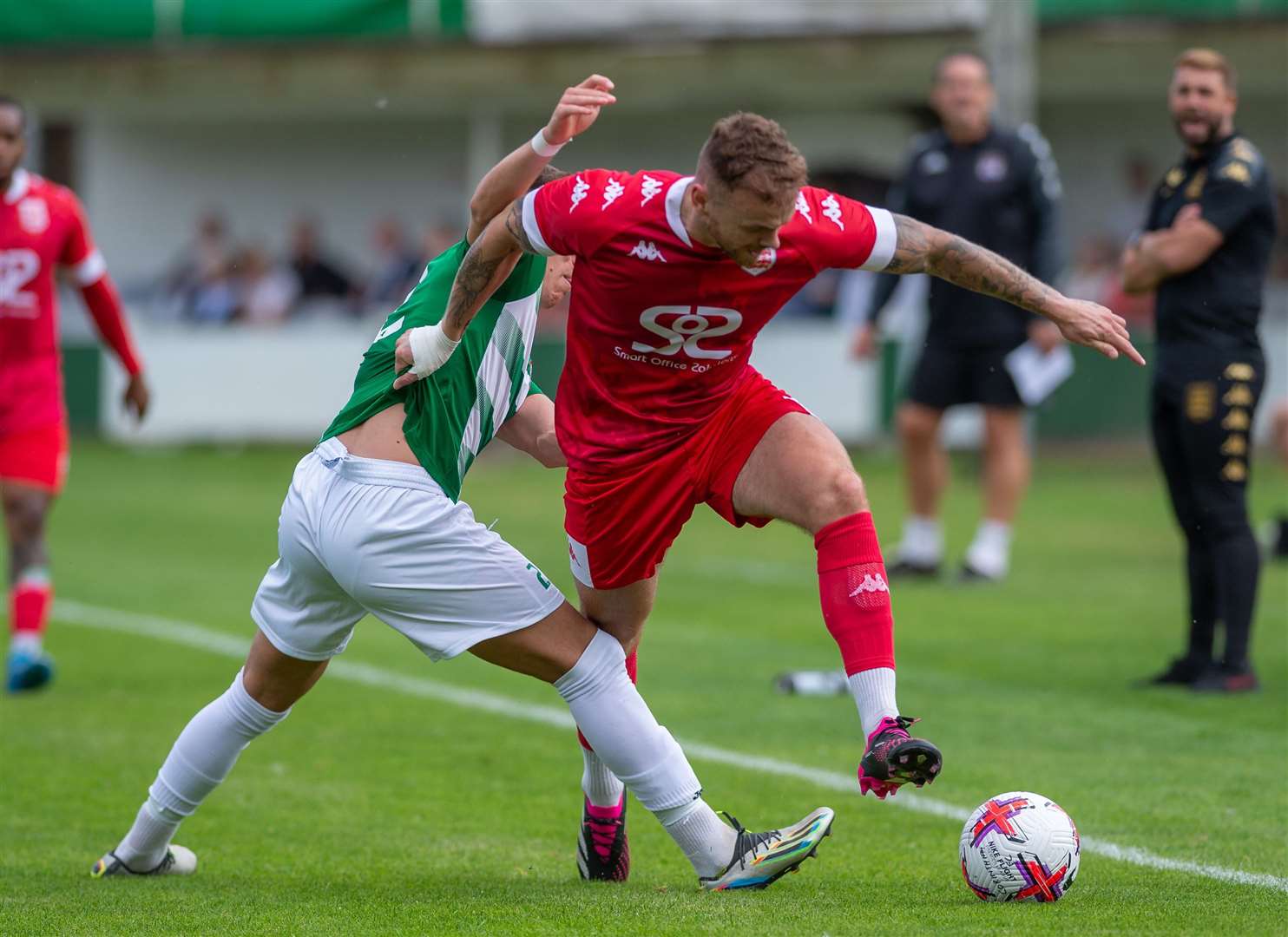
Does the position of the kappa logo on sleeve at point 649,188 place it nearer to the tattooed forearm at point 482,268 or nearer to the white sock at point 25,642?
the tattooed forearm at point 482,268

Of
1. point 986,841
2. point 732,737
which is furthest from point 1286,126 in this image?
point 986,841

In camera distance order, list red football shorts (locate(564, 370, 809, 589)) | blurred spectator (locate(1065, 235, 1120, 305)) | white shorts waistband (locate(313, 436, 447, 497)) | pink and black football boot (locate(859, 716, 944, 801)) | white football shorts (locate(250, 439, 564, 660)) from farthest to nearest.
Answer: blurred spectator (locate(1065, 235, 1120, 305)) → red football shorts (locate(564, 370, 809, 589)) → white shorts waistband (locate(313, 436, 447, 497)) → white football shorts (locate(250, 439, 564, 660)) → pink and black football boot (locate(859, 716, 944, 801))

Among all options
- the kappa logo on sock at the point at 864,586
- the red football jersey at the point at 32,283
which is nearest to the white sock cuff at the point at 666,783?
the kappa logo on sock at the point at 864,586

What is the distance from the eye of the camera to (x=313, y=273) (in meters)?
24.2

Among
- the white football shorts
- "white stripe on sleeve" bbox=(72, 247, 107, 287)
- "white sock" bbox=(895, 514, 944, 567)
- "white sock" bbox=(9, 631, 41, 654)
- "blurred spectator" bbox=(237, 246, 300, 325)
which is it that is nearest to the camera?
the white football shorts

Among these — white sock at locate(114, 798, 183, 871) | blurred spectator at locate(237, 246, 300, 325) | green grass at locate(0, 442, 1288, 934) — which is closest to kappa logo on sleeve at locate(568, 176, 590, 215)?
green grass at locate(0, 442, 1288, 934)

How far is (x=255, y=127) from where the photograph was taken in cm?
2731

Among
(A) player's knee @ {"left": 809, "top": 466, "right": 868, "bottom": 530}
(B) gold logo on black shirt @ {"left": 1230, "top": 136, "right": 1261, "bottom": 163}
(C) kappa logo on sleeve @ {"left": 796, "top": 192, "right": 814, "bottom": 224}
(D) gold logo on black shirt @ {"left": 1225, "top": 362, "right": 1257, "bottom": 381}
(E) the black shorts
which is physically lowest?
(E) the black shorts

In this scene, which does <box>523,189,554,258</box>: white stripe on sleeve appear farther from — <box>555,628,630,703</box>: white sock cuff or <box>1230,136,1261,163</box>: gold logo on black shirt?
<box>1230,136,1261,163</box>: gold logo on black shirt

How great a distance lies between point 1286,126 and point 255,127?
1421 cm

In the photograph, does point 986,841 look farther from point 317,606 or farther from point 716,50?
point 716,50

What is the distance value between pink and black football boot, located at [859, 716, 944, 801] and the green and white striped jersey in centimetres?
130

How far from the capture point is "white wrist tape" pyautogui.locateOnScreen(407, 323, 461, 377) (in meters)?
4.96

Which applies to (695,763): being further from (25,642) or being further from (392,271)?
(392,271)
